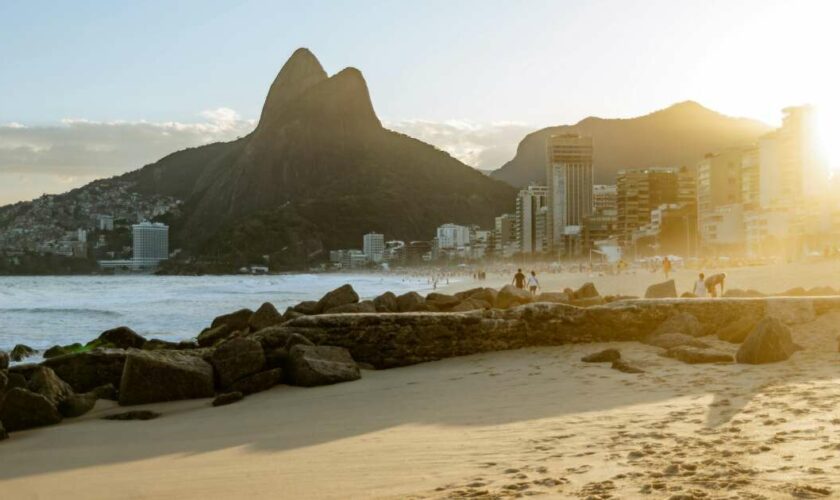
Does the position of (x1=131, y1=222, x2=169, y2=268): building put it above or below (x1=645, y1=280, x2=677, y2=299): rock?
above

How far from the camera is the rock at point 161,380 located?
7.51 metres

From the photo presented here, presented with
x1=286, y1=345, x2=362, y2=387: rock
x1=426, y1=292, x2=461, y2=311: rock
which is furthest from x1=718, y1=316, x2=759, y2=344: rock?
x1=426, y1=292, x2=461, y2=311: rock

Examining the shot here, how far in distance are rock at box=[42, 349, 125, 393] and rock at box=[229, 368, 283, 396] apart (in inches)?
60.9

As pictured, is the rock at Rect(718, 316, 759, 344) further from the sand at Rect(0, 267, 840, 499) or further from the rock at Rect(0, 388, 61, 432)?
the rock at Rect(0, 388, 61, 432)

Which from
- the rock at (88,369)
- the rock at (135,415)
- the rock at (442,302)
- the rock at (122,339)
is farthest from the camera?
the rock at (122,339)

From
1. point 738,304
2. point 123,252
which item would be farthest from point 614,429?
point 123,252

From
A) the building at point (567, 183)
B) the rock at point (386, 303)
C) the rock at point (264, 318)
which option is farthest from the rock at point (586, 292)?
the building at point (567, 183)

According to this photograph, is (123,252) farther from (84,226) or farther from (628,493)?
(628,493)

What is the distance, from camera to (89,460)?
526cm

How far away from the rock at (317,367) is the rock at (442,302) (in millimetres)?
4682

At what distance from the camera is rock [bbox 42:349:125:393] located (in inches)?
320

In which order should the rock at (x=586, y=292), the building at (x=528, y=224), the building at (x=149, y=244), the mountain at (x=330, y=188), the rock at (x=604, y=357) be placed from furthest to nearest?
the building at (x=528, y=224)
the mountain at (x=330, y=188)
the building at (x=149, y=244)
the rock at (x=586, y=292)
the rock at (x=604, y=357)

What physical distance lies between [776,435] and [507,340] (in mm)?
4852

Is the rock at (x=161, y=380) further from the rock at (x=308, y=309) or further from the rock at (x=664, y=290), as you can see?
the rock at (x=664, y=290)
